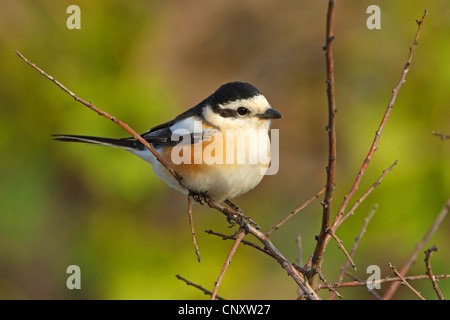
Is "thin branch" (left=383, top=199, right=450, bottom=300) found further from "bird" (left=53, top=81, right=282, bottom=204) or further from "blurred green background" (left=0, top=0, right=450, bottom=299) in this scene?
"blurred green background" (left=0, top=0, right=450, bottom=299)

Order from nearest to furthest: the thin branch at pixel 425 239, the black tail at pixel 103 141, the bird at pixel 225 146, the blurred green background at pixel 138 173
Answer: the thin branch at pixel 425 239 → the bird at pixel 225 146 → the black tail at pixel 103 141 → the blurred green background at pixel 138 173

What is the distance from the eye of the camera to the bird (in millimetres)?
2522

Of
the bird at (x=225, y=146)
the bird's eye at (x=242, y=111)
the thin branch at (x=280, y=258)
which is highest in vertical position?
the bird's eye at (x=242, y=111)

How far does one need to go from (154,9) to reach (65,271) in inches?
98.5

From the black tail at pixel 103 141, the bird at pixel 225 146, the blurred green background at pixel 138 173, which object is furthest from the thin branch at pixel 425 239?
the blurred green background at pixel 138 173

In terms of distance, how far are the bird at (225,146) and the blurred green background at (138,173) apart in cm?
137

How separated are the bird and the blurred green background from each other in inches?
54.0

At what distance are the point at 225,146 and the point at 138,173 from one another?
5.09 ft

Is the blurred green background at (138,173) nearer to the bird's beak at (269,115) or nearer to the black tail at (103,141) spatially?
the black tail at (103,141)

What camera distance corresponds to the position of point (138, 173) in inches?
157

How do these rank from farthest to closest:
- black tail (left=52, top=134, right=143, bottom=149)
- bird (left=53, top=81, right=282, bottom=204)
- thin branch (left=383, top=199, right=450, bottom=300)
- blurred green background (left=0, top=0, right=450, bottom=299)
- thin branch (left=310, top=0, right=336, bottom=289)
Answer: blurred green background (left=0, top=0, right=450, bottom=299) < black tail (left=52, top=134, right=143, bottom=149) < bird (left=53, top=81, right=282, bottom=204) < thin branch (left=383, top=199, right=450, bottom=300) < thin branch (left=310, top=0, right=336, bottom=289)

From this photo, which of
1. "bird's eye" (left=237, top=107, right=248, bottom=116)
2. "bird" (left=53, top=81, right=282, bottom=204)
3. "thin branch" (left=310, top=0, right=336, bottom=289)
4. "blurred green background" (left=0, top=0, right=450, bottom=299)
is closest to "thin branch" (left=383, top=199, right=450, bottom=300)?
"thin branch" (left=310, top=0, right=336, bottom=289)

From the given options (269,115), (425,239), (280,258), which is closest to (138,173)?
(269,115)

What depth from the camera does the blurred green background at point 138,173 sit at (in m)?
3.96
